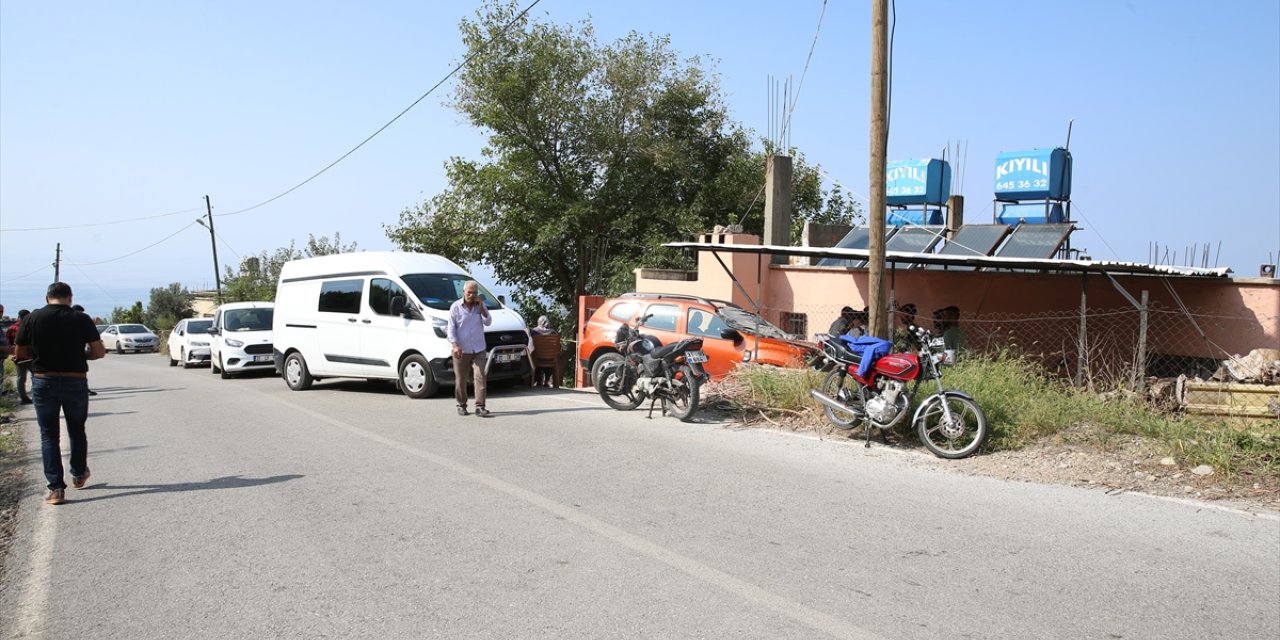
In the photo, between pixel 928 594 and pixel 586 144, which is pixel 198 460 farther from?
pixel 586 144

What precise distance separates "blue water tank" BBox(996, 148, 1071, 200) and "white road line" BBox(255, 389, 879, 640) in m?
17.4

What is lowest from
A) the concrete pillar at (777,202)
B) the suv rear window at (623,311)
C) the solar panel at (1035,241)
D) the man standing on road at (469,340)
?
the man standing on road at (469,340)

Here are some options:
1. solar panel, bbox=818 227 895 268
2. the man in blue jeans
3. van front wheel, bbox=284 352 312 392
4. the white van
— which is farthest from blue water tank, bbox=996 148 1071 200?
the man in blue jeans

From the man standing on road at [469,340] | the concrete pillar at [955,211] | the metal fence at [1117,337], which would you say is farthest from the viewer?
the concrete pillar at [955,211]

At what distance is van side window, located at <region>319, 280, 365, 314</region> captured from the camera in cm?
1462

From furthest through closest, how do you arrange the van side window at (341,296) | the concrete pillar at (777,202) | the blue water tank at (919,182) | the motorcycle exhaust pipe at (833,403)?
the blue water tank at (919,182) < the concrete pillar at (777,202) < the van side window at (341,296) < the motorcycle exhaust pipe at (833,403)

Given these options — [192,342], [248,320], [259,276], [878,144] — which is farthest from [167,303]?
[878,144]

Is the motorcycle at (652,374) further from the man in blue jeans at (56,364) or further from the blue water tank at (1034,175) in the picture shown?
the blue water tank at (1034,175)

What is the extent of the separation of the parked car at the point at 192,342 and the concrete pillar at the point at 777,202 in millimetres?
16308

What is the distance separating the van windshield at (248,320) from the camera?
22.0 meters

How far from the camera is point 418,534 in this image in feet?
19.6

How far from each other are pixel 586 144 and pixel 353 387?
15.5 m

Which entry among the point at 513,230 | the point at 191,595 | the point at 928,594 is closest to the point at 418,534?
the point at 191,595

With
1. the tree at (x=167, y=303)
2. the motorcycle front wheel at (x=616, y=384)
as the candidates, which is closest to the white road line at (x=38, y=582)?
the motorcycle front wheel at (x=616, y=384)
